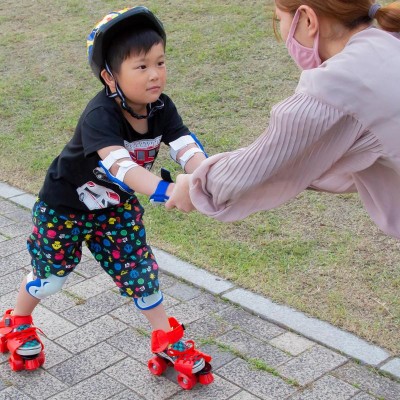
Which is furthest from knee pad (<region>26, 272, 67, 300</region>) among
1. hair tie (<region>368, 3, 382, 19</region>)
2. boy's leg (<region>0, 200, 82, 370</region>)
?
hair tie (<region>368, 3, 382, 19</region>)

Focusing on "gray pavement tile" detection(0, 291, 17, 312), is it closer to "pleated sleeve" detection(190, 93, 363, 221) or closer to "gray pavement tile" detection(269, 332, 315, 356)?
"gray pavement tile" detection(269, 332, 315, 356)

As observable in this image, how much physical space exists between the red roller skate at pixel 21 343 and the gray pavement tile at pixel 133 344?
1.21 ft

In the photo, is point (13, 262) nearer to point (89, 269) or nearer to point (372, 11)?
point (89, 269)

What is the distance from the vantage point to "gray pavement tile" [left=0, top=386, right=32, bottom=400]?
11.8 ft

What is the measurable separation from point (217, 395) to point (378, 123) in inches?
70.1

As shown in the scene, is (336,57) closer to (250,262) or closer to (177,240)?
(250,262)

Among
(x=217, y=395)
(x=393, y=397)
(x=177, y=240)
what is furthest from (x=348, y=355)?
(x=177, y=240)

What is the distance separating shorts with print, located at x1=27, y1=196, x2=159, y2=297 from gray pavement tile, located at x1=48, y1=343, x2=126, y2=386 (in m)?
0.36

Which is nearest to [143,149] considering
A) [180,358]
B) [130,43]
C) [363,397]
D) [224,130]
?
[130,43]

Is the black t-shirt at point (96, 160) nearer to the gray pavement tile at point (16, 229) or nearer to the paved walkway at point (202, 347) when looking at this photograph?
the paved walkway at point (202, 347)

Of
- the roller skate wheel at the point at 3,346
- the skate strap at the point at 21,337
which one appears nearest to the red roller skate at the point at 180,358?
the skate strap at the point at 21,337

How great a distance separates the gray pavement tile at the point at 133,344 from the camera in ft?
12.7

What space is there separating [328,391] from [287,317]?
1.96 ft

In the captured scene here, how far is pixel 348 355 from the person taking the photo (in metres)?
3.78
